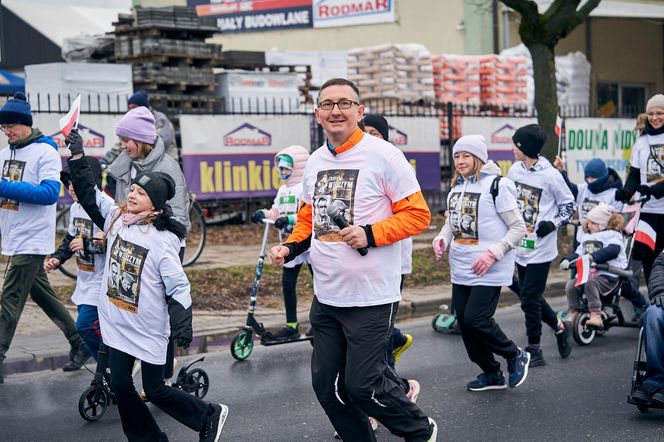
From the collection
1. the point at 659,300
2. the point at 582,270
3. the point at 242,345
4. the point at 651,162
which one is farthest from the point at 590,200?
the point at 659,300

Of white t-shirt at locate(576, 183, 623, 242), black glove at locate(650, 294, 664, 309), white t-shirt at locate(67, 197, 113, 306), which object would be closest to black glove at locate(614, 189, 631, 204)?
white t-shirt at locate(576, 183, 623, 242)

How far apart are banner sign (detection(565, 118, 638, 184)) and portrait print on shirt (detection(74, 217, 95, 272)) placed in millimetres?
13633

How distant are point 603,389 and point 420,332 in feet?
9.09

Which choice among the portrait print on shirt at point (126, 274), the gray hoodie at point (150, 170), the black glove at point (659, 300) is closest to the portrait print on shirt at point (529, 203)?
the black glove at point (659, 300)

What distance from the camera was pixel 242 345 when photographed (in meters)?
8.98

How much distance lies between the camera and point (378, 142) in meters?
5.43

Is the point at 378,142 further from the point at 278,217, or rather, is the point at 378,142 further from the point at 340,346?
the point at 278,217

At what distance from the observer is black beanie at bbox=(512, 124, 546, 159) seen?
28.5 ft

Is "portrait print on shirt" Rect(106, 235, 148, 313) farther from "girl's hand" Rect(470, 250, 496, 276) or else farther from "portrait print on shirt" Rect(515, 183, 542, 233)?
"portrait print on shirt" Rect(515, 183, 542, 233)

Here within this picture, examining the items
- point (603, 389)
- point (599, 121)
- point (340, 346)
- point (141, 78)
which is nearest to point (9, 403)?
point (340, 346)

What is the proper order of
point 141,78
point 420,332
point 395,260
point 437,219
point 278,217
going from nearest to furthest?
point 395,260, point 278,217, point 420,332, point 141,78, point 437,219

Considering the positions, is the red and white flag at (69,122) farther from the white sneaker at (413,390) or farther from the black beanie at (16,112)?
the white sneaker at (413,390)

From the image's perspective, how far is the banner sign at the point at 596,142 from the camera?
65.6 ft

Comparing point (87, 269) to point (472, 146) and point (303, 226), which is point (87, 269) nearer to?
point (303, 226)
